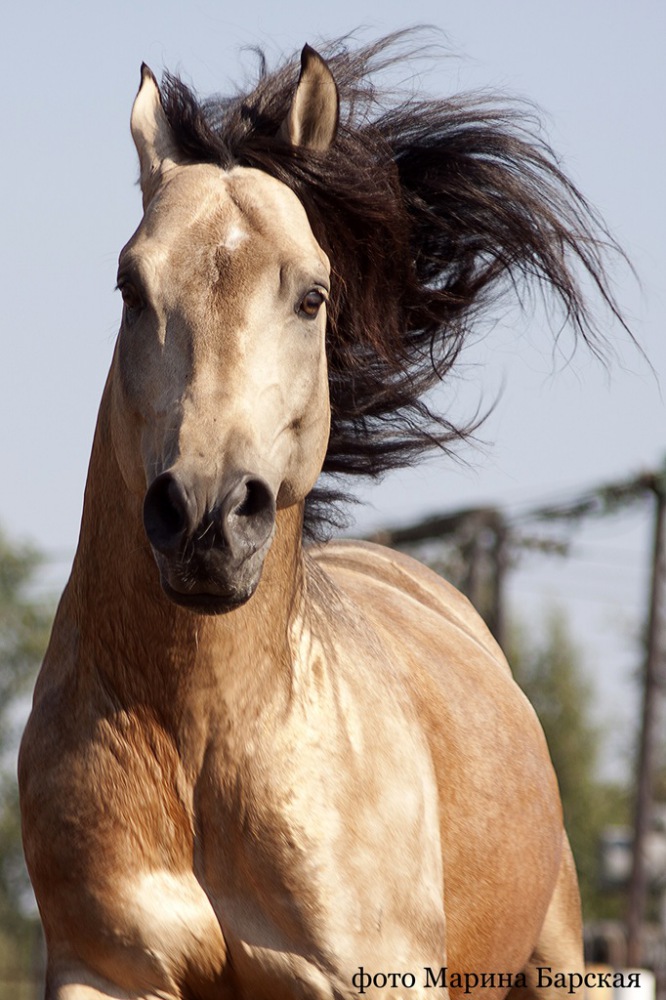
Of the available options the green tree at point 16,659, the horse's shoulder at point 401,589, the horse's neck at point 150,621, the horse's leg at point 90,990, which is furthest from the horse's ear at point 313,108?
the green tree at point 16,659

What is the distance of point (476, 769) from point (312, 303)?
174 cm

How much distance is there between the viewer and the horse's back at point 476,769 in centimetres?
419

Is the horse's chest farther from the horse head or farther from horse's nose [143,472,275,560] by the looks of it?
horse's nose [143,472,275,560]

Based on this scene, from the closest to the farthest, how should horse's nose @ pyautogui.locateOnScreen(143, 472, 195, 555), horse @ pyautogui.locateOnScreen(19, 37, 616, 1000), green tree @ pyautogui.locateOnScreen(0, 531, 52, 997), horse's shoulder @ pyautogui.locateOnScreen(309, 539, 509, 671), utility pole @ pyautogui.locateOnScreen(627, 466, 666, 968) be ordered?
horse's nose @ pyautogui.locateOnScreen(143, 472, 195, 555) < horse @ pyautogui.locateOnScreen(19, 37, 616, 1000) < horse's shoulder @ pyautogui.locateOnScreen(309, 539, 509, 671) < utility pole @ pyautogui.locateOnScreen(627, 466, 666, 968) < green tree @ pyautogui.locateOnScreen(0, 531, 52, 997)

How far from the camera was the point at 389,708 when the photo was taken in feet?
12.4

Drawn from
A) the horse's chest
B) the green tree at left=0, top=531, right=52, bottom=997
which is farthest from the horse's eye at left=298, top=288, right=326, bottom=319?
the green tree at left=0, top=531, right=52, bottom=997

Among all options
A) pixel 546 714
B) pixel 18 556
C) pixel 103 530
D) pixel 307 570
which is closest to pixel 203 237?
pixel 103 530

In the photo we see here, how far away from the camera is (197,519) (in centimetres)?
282

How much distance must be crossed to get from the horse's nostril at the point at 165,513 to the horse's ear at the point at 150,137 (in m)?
1.08

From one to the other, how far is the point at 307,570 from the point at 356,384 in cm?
71

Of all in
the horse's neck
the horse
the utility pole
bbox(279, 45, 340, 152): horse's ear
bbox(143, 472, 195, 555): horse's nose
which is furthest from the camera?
the utility pole

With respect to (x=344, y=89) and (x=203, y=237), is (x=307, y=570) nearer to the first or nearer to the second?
(x=203, y=237)

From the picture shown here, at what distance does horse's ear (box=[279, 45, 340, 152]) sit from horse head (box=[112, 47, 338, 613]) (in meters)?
0.01

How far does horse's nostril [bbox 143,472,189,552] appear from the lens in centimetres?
Result: 283
